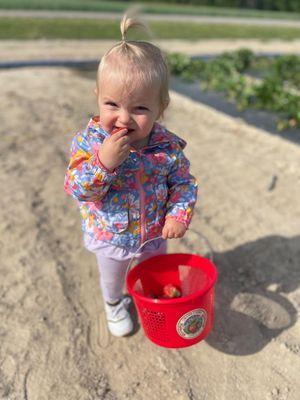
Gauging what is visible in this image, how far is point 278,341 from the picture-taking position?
92.5 inches

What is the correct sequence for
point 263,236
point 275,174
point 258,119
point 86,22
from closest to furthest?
point 263,236 < point 275,174 < point 258,119 < point 86,22

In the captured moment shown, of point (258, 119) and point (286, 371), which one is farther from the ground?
point (286, 371)

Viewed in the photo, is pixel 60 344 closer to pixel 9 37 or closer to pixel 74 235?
pixel 74 235

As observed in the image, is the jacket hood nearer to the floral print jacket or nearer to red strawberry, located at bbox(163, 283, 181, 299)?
the floral print jacket

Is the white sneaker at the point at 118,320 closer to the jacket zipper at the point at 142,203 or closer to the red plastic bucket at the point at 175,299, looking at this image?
the red plastic bucket at the point at 175,299

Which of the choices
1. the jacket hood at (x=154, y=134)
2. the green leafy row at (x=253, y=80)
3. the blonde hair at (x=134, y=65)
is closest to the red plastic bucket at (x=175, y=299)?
the jacket hood at (x=154, y=134)

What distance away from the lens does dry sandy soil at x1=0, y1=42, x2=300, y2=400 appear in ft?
7.06

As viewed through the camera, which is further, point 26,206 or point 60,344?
point 26,206

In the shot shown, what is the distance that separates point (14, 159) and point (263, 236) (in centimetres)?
231

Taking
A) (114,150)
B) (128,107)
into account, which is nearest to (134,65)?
(128,107)

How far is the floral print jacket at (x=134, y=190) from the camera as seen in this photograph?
1.89 metres

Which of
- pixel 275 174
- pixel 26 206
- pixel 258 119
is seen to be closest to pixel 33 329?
pixel 26 206

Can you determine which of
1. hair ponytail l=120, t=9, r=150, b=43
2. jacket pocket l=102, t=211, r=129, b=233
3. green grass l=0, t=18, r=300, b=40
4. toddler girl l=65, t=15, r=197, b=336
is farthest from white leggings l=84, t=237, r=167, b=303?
green grass l=0, t=18, r=300, b=40

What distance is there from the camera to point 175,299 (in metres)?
1.89
